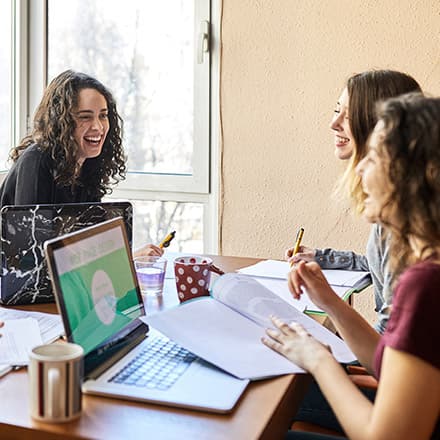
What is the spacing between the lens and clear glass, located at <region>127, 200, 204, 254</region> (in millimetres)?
3027

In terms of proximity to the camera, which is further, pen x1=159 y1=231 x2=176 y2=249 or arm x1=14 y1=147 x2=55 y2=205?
arm x1=14 y1=147 x2=55 y2=205

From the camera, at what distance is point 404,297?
103 centimetres

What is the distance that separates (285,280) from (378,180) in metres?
0.77

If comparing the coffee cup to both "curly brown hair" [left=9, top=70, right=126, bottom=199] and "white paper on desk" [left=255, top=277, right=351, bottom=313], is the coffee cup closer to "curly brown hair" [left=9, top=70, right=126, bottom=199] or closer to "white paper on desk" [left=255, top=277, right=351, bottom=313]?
"white paper on desk" [left=255, top=277, right=351, bottom=313]

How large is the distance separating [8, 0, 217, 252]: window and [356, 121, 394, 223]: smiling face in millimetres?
1809

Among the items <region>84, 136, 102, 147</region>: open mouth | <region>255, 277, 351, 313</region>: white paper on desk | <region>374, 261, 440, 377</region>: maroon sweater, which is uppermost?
<region>84, 136, 102, 147</region>: open mouth

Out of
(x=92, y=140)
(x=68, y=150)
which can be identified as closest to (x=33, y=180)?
(x=68, y=150)

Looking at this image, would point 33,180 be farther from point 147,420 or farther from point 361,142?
point 147,420

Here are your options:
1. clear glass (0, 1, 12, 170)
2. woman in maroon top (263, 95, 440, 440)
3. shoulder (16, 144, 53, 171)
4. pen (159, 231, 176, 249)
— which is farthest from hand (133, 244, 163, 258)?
clear glass (0, 1, 12, 170)

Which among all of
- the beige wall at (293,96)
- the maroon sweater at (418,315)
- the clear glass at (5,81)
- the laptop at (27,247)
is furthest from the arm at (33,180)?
the maroon sweater at (418,315)

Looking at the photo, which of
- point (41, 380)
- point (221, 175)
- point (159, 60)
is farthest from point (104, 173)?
point (41, 380)

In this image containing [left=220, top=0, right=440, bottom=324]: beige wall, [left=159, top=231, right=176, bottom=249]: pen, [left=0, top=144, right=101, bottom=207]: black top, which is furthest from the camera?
[left=220, top=0, right=440, bottom=324]: beige wall

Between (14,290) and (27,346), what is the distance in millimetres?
309

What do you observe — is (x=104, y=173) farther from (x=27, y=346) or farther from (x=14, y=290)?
(x=27, y=346)
